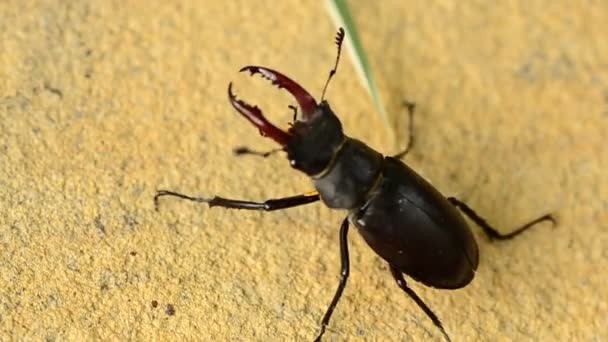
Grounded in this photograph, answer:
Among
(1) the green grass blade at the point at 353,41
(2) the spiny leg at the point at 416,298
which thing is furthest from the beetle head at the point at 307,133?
(2) the spiny leg at the point at 416,298

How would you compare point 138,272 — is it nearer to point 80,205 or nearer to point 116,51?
point 80,205

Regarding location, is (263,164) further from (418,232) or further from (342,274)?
(418,232)

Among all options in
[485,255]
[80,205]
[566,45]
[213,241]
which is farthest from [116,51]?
[566,45]

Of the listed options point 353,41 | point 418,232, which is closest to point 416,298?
point 418,232

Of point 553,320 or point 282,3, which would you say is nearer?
point 553,320

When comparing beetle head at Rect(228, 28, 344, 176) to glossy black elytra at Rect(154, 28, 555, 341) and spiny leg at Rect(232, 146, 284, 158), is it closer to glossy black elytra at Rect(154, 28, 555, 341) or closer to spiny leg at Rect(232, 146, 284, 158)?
glossy black elytra at Rect(154, 28, 555, 341)
